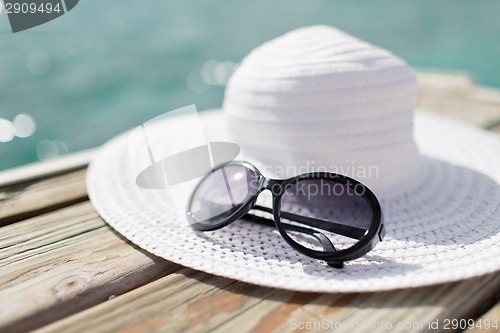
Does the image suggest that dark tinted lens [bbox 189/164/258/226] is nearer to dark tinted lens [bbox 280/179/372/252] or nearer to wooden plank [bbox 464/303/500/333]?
dark tinted lens [bbox 280/179/372/252]

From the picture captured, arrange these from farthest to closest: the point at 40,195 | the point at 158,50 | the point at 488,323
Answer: the point at 158,50
the point at 40,195
the point at 488,323

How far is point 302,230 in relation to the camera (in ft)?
1.85

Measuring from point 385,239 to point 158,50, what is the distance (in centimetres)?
326

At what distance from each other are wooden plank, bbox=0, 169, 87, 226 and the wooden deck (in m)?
0.08

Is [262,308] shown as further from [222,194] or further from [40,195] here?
[40,195]

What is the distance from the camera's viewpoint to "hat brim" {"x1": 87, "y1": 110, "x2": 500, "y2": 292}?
1.58 feet

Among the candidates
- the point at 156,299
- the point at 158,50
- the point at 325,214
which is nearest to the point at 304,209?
the point at 325,214

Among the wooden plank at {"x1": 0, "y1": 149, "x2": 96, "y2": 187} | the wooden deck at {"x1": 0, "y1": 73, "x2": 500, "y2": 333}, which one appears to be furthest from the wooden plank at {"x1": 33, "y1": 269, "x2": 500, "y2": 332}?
the wooden plank at {"x1": 0, "y1": 149, "x2": 96, "y2": 187}

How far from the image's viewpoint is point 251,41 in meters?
3.66

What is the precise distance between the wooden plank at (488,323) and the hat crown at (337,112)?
24cm

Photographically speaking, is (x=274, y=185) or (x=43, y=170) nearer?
(x=274, y=185)

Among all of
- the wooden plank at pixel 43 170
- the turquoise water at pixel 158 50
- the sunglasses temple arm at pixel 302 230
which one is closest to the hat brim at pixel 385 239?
the sunglasses temple arm at pixel 302 230

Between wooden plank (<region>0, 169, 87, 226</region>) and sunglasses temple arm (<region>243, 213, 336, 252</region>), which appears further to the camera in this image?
wooden plank (<region>0, 169, 87, 226</region>)

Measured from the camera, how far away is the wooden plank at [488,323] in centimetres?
45
